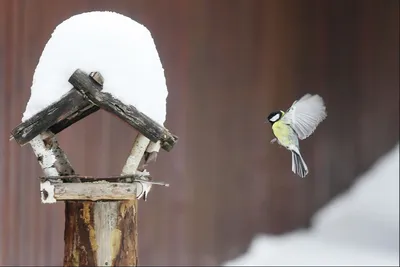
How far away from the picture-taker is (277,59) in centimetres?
205

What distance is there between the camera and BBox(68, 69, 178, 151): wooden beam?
829mm

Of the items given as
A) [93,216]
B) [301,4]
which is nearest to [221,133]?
[301,4]

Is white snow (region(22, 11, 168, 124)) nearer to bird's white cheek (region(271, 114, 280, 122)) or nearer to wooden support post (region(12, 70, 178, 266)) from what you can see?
wooden support post (region(12, 70, 178, 266))

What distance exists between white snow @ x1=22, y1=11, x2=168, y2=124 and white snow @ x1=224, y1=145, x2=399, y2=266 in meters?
1.20

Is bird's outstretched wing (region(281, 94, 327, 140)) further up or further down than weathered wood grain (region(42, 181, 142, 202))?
further up

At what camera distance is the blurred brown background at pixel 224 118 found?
1598 millimetres

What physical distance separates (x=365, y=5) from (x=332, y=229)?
78cm

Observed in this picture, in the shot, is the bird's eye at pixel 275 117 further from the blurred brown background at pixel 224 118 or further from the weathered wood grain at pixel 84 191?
the blurred brown background at pixel 224 118

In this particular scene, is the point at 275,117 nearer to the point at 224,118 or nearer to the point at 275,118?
the point at 275,118

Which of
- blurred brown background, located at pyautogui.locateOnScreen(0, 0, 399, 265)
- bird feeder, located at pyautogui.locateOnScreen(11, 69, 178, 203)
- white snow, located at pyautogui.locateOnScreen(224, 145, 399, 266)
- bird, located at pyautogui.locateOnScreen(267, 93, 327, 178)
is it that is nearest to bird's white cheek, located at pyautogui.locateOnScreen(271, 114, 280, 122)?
bird, located at pyautogui.locateOnScreen(267, 93, 327, 178)

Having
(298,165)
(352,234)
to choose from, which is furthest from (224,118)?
(298,165)

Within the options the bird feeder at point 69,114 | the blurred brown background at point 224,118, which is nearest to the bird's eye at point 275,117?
the bird feeder at point 69,114

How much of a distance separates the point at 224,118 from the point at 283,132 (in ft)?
3.45

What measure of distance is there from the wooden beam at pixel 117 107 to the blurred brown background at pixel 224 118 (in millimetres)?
789
